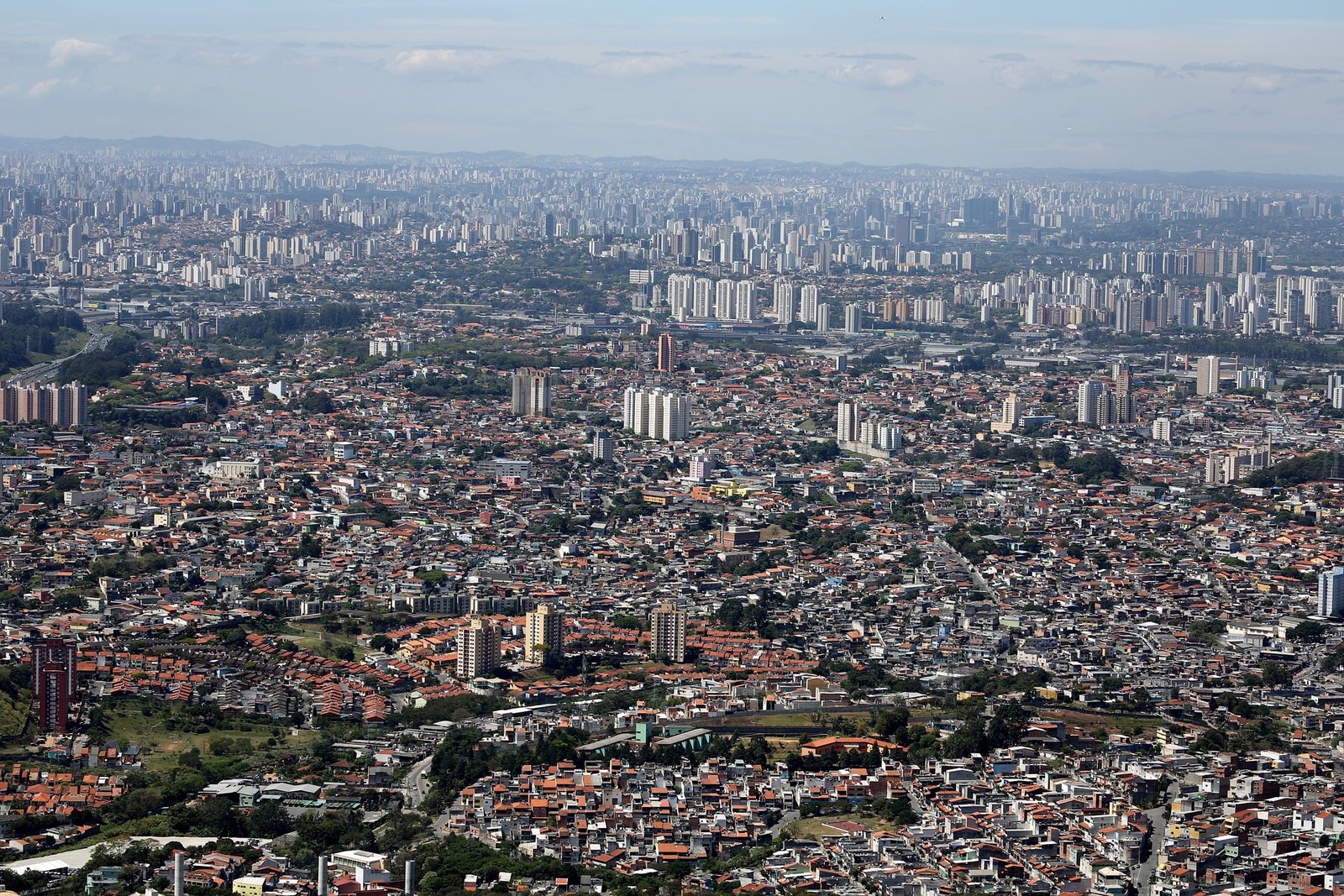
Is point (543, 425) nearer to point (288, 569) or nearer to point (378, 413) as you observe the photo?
point (378, 413)

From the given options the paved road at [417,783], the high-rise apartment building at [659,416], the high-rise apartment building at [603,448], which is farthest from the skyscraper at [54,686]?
the high-rise apartment building at [659,416]

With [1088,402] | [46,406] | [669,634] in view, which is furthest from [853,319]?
[669,634]

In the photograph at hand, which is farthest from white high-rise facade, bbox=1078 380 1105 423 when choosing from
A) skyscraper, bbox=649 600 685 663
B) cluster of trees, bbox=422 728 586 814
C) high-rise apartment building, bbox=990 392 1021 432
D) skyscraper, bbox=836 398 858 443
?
cluster of trees, bbox=422 728 586 814

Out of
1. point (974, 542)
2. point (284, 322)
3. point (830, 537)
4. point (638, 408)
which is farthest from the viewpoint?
point (284, 322)

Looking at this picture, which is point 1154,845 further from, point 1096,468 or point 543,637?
point 1096,468

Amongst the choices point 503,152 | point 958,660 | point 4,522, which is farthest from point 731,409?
point 503,152
